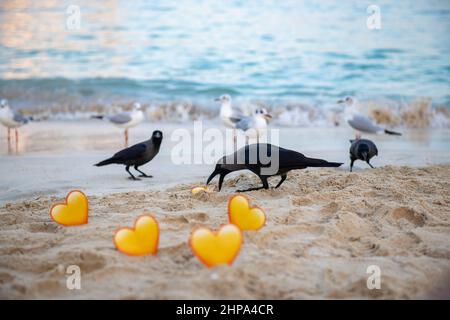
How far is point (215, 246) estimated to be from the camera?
2.74 m

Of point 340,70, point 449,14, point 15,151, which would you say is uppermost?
point 449,14

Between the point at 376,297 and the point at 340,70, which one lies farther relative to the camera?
the point at 340,70

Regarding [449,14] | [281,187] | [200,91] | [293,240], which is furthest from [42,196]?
[449,14]

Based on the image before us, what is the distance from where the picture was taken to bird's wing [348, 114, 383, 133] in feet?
24.9

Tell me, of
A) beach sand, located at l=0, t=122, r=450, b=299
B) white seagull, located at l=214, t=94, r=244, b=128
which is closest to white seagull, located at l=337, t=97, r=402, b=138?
white seagull, located at l=214, t=94, r=244, b=128

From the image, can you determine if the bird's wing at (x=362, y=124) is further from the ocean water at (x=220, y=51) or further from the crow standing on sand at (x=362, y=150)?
the ocean water at (x=220, y=51)

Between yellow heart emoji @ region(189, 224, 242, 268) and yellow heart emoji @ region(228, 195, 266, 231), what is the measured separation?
0.56 meters

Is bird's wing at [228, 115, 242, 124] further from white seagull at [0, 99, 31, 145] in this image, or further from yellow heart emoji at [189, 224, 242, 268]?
yellow heart emoji at [189, 224, 242, 268]

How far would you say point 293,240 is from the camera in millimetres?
3260

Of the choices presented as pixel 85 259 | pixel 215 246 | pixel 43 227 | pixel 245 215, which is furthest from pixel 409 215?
pixel 43 227

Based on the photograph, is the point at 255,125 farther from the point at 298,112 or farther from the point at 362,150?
the point at 298,112

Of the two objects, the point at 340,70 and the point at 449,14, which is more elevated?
the point at 449,14
